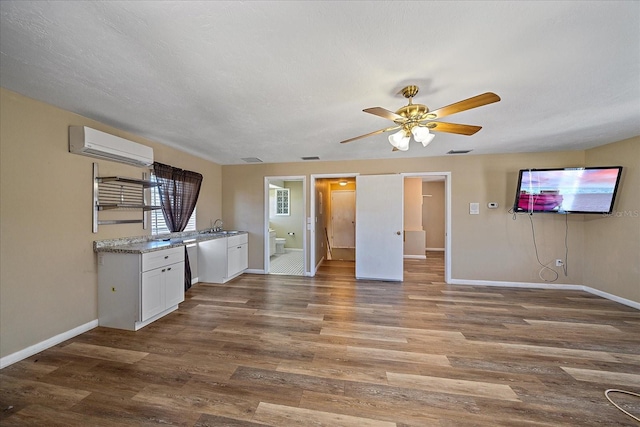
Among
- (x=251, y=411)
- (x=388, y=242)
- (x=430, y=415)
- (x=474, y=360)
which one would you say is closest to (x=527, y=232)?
(x=388, y=242)

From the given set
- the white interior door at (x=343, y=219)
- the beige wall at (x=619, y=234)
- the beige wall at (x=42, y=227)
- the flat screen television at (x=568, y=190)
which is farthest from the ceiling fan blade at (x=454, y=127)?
the white interior door at (x=343, y=219)

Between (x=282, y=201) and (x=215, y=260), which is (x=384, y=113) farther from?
(x=282, y=201)

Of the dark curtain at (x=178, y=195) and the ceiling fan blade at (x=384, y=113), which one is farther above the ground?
the ceiling fan blade at (x=384, y=113)

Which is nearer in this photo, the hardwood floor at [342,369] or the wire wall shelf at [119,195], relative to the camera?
the hardwood floor at [342,369]

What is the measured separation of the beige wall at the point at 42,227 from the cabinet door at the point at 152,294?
2.11 feet

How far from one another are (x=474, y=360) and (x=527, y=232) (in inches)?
128

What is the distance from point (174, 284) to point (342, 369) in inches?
97.2

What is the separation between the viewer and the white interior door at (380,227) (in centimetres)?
452

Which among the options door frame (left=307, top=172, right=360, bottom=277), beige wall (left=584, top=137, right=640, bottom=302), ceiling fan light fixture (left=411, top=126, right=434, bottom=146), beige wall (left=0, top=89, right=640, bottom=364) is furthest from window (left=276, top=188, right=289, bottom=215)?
beige wall (left=584, top=137, right=640, bottom=302)

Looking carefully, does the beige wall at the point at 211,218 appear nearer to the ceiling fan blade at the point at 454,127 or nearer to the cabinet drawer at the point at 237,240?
the cabinet drawer at the point at 237,240

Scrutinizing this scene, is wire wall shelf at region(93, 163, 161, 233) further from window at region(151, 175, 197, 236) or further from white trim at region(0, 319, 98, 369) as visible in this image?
white trim at region(0, 319, 98, 369)

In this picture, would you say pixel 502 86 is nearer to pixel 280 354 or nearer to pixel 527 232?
pixel 280 354

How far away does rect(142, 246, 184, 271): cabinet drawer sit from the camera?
2.67 metres

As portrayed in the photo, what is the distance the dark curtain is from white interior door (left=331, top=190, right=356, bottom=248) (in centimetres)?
401
